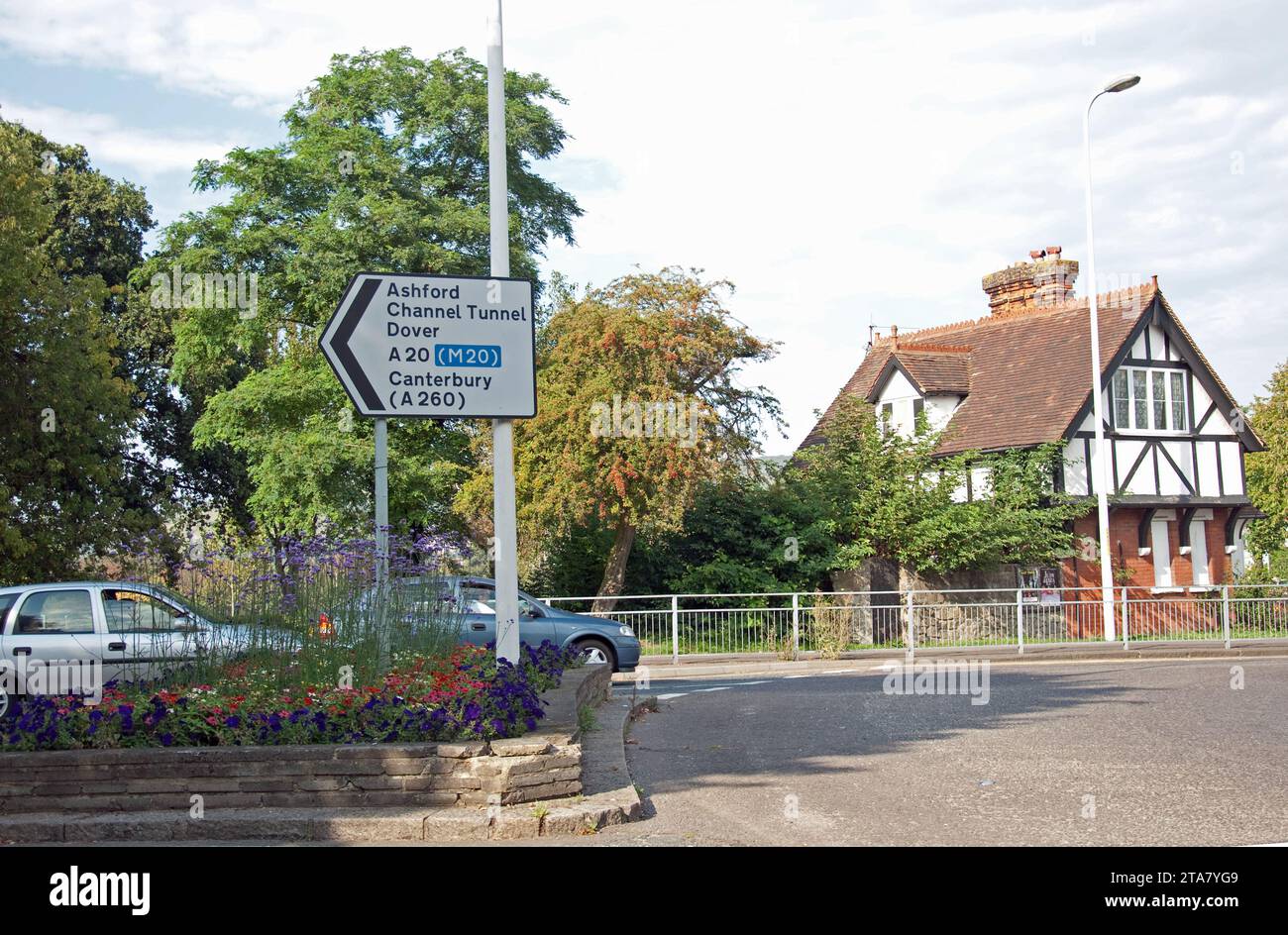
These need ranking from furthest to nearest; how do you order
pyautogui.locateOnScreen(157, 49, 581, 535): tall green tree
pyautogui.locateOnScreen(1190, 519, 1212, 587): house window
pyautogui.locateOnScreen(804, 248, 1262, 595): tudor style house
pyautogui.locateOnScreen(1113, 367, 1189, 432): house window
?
pyautogui.locateOnScreen(1190, 519, 1212, 587): house window < pyautogui.locateOnScreen(1113, 367, 1189, 432): house window < pyautogui.locateOnScreen(804, 248, 1262, 595): tudor style house < pyautogui.locateOnScreen(157, 49, 581, 535): tall green tree

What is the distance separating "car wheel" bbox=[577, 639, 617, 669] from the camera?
17781 millimetres

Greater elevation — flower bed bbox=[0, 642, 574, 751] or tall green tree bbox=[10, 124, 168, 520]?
tall green tree bbox=[10, 124, 168, 520]

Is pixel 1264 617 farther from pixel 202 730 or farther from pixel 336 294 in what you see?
pixel 202 730

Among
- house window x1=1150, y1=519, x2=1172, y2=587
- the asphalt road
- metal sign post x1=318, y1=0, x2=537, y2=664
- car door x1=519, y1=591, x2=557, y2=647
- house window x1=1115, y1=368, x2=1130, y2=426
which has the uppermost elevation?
house window x1=1115, y1=368, x2=1130, y2=426

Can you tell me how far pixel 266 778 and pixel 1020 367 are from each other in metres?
30.2

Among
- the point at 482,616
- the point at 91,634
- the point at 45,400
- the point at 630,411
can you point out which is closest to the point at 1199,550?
the point at 630,411

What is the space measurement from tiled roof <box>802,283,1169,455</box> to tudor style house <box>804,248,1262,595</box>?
0.04 meters

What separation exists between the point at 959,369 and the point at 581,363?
15.9 meters

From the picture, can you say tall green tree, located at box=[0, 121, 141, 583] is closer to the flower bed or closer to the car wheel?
the car wheel

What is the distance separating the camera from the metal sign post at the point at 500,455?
9.22 metres

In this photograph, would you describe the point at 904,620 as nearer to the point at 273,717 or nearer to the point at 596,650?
the point at 596,650

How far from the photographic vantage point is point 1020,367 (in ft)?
113

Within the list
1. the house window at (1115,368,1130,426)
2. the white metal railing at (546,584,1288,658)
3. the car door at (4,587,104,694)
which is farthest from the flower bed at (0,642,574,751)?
the house window at (1115,368,1130,426)

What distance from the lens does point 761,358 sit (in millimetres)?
25141
